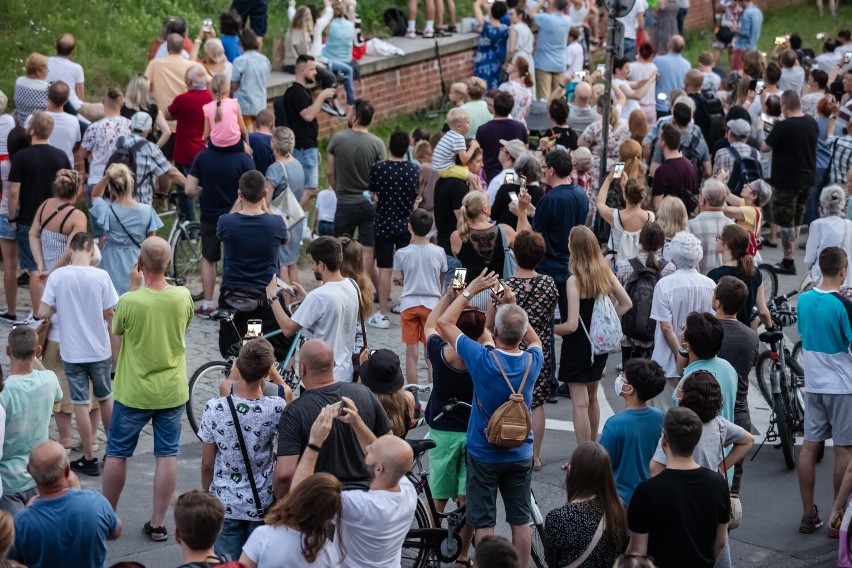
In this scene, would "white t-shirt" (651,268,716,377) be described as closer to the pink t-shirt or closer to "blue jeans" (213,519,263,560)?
"blue jeans" (213,519,263,560)

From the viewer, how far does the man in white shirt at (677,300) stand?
9062mm

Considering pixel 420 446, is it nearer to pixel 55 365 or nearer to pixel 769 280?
pixel 55 365

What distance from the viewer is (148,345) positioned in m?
8.18

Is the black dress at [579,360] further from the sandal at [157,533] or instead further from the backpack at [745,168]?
the backpack at [745,168]

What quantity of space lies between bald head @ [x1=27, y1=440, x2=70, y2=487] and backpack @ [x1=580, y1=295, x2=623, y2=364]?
4.50 meters

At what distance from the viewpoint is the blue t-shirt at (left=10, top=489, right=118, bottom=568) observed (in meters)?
6.09

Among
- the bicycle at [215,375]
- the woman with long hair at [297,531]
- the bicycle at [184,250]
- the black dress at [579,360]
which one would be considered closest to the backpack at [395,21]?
the bicycle at [184,250]

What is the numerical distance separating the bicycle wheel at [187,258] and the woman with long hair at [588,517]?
7487 mm

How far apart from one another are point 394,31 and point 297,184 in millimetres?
9196

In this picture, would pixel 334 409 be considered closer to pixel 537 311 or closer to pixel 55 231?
pixel 537 311

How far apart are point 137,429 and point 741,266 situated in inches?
178

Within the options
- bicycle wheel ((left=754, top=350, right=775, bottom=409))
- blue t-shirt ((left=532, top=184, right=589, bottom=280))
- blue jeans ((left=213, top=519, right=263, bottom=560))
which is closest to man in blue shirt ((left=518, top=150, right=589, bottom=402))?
blue t-shirt ((left=532, top=184, right=589, bottom=280))

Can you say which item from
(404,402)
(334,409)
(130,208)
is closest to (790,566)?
(404,402)

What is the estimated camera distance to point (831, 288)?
341 inches
